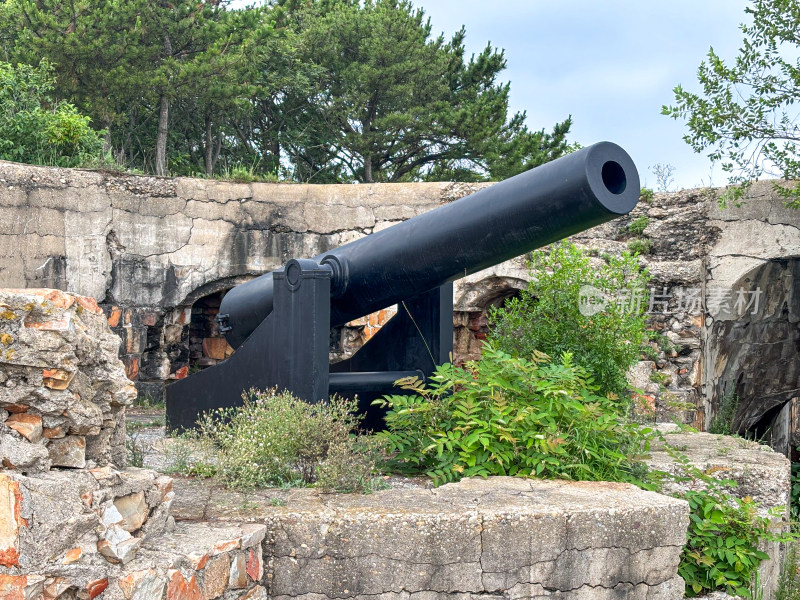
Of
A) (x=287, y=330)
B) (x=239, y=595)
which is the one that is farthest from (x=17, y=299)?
(x=287, y=330)

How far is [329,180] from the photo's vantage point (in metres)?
19.5

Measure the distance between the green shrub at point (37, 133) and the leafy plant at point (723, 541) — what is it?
304 inches

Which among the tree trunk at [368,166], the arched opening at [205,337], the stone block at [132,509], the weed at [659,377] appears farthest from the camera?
the tree trunk at [368,166]

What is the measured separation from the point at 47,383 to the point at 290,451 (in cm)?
151

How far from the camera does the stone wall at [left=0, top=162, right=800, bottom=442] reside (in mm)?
8773

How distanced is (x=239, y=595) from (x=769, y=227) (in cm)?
724

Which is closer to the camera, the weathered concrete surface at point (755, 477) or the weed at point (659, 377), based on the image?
the weathered concrete surface at point (755, 477)

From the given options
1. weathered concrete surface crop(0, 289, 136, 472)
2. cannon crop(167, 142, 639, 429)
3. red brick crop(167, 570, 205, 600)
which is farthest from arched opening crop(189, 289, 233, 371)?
red brick crop(167, 570, 205, 600)

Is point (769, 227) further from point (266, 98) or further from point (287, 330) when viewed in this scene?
point (266, 98)

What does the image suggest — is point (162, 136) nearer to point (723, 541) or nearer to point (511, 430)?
point (511, 430)

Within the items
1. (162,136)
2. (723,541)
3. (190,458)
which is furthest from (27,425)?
(162,136)

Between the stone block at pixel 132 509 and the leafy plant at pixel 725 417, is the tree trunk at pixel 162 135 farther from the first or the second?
the stone block at pixel 132 509

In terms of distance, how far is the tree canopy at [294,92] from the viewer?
15359 mm

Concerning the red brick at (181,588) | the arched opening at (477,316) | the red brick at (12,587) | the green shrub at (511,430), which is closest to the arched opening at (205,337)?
the arched opening at (477,316)
